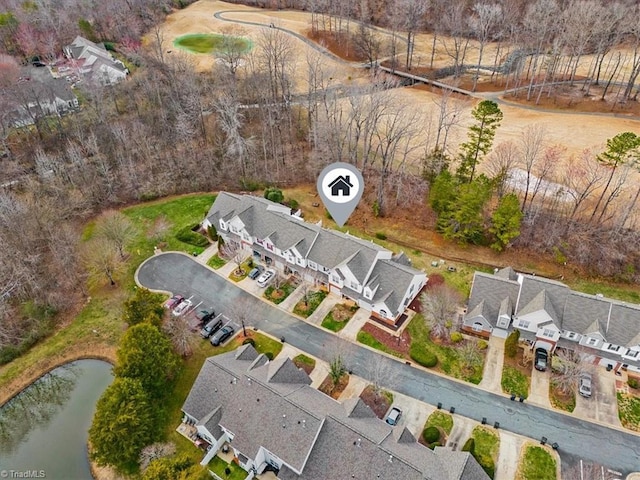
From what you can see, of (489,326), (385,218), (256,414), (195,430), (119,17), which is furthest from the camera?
(119,17)

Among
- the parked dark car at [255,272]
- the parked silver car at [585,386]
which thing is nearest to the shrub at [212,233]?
the parked dark car at [255,272]

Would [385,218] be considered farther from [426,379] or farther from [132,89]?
[132,89]

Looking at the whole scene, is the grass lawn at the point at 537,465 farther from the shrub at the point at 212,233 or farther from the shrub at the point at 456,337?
the shrub at the point at 212,233

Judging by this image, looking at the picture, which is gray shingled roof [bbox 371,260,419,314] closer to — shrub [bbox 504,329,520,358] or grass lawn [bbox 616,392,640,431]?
shrub [bbox 504,329,520,358]

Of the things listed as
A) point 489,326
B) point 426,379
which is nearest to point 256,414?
point 426,379

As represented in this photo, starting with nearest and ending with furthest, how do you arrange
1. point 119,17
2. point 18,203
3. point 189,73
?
point 18,203 < point 189,73 < point 119,17

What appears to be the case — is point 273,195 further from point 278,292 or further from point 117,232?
point 117,232

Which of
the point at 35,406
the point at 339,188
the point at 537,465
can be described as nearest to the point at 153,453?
the point at 35,406
